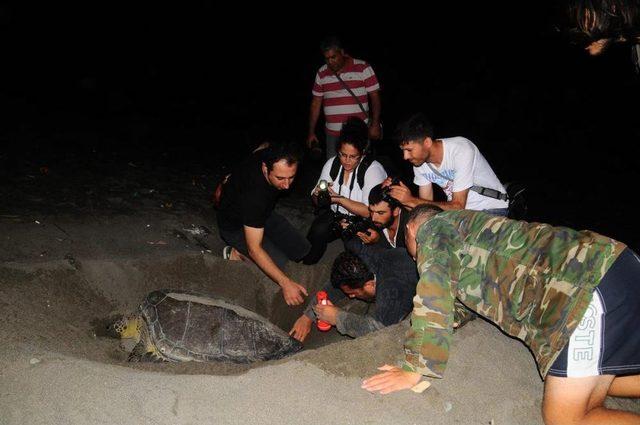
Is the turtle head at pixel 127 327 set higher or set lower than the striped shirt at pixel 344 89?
lower

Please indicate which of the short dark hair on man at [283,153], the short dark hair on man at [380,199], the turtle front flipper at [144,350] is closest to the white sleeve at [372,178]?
the short dark hair on man at [380,199]

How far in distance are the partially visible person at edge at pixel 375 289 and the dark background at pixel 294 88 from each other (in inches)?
57.6

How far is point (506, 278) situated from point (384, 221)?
48.8 inches

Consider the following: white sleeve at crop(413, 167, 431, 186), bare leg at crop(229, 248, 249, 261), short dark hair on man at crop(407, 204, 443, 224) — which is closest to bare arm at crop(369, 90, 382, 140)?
white sleeve at crop(413, 167, 431, 186)

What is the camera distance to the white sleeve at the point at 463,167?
252 centimetres

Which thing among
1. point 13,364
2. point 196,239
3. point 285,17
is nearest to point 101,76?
point 285,17

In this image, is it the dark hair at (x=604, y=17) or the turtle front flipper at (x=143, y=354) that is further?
the turtle front flipper at (x=143, y=354)

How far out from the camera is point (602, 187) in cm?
523

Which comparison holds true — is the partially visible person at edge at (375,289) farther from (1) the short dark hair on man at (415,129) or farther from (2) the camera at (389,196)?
(1) the short dark hair on man at (415,129)

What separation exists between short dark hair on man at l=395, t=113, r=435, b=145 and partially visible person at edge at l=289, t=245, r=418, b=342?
0.65 meters

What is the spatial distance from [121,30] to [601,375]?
14854 millimetres

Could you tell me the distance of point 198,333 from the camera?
2.40 metres

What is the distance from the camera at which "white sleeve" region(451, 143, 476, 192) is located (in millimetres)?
2523

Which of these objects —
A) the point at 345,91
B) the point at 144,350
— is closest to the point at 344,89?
the point at 345,91
